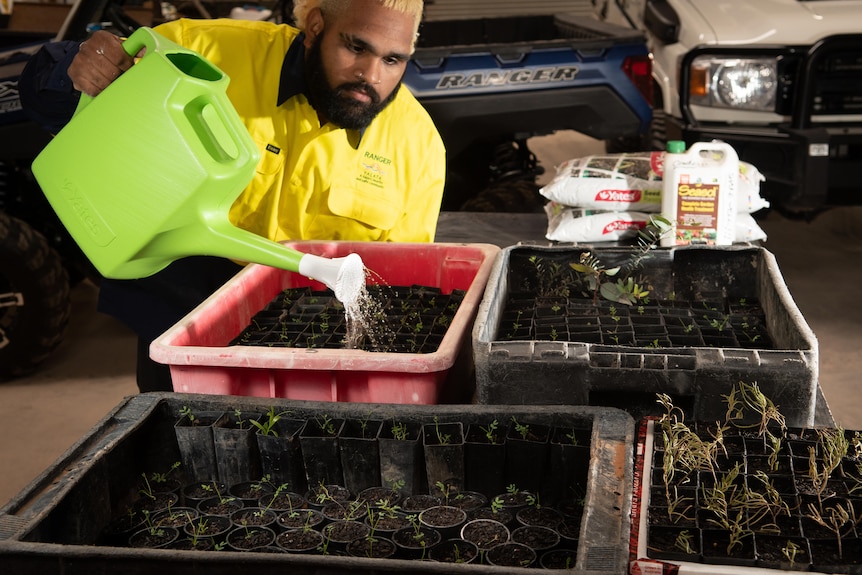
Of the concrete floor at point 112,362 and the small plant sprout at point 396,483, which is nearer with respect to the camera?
the small plant sprout at point 396,483

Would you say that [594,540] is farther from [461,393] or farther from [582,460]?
[461,393]

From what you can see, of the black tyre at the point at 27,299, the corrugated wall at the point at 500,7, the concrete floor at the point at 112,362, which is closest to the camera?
the concrete floor at the point at 112,362

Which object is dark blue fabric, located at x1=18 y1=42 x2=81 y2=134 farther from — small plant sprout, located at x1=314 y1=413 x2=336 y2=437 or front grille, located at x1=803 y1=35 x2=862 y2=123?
front grille, located at x1=803 y1=35 x2=862 y2=123

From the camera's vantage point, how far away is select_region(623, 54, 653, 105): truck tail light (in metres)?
4.06

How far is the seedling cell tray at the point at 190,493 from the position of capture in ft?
3.28

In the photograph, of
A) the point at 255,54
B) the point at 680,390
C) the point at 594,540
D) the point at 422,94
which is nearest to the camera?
the point at 594,540

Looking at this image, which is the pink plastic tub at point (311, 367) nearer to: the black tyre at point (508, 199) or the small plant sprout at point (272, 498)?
the small plant sprout at point (272, 498)

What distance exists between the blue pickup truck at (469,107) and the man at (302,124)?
1661 mm

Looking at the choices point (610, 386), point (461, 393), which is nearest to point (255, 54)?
point (461, 393)

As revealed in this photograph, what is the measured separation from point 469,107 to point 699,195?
6.63 ft

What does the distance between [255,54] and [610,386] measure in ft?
4.45

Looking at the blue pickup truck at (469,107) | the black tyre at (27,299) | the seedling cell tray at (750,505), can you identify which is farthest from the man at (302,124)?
the black tyre at (27,299)

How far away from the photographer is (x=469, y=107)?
4.07 metres

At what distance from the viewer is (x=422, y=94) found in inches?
158
